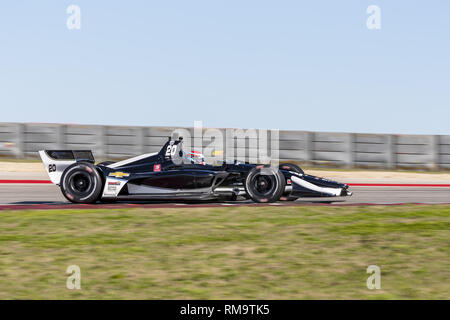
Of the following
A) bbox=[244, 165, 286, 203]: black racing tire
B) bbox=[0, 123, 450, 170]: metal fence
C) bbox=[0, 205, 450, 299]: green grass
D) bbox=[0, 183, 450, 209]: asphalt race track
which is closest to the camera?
bbox=[0, 205, 450, 299]: green grass

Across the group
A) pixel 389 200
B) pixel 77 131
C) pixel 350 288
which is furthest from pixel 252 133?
pixel 350 288

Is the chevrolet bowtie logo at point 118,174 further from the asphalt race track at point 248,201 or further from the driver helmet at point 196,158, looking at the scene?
the driver helmet at point 196,158

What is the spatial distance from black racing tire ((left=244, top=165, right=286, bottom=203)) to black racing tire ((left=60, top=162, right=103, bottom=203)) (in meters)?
2.60

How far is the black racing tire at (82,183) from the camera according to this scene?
10.7m

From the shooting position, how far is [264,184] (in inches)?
423

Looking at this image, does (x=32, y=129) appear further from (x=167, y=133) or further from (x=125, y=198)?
(x=125, y=198)

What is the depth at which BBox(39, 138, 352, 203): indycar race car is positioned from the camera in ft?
35.1

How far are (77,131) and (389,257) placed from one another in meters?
18.0

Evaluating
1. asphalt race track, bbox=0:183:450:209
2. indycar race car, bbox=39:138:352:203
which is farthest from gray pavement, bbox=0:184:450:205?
indycar race car, bbox=39:138:352:203

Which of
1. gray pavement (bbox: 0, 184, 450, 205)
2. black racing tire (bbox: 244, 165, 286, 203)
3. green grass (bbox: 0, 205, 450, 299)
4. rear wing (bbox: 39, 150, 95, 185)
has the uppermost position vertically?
rear wing (bbox: 39, 150, 95, 185)

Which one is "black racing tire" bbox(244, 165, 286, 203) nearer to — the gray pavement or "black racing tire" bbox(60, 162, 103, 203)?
the gray pavement

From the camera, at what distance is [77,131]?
23.0 metres

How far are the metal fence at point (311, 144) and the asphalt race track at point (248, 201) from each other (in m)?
6.34

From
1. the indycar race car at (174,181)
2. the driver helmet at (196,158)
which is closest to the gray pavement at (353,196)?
the indycar race car at (174,181)
